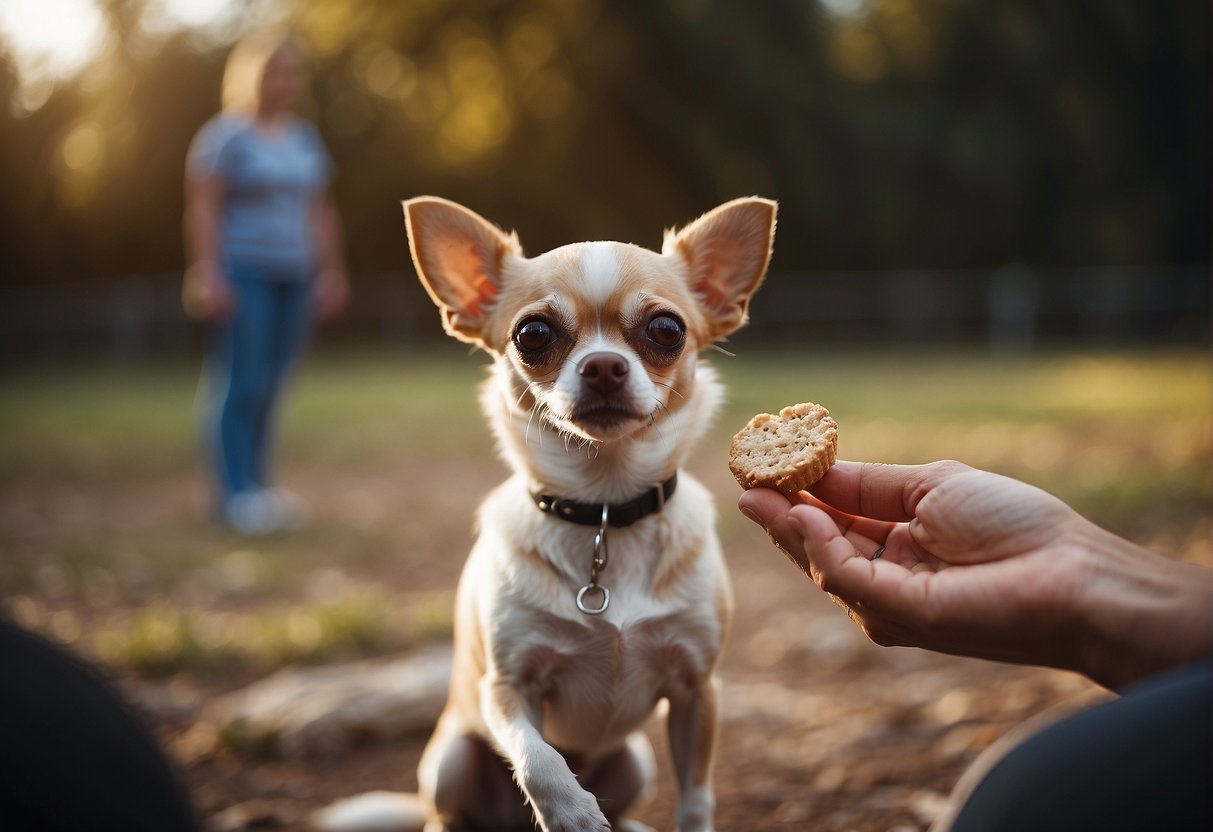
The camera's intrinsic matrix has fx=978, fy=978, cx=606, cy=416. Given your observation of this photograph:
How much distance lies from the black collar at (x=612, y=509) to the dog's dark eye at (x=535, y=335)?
12.7 inches

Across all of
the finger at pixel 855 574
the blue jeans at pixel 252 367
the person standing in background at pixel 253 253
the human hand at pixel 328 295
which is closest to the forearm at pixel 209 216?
the person standing in background at pixel 253 253

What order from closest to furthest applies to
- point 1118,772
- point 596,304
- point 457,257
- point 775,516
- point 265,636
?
point 1118,772
point 775,516
point 596,304
point 457,257
point 265,636

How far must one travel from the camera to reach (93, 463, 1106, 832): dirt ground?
7.97 ft

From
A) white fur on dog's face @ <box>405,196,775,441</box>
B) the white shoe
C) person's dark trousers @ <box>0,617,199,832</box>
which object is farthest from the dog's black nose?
the white shoe

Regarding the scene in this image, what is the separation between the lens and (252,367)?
16.8 feet

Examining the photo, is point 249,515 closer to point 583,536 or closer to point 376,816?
point 376,816

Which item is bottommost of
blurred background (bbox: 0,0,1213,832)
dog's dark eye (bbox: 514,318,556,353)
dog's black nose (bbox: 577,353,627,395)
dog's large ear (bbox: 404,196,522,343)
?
blurred background (bbox: 0,0,1213,832)

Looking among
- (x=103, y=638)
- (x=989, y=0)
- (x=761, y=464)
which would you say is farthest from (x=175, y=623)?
(x=989, y=0)

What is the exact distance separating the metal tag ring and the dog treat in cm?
34

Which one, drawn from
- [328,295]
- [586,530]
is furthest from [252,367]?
[586,530]

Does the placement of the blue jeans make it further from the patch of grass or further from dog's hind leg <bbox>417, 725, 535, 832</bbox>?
dog's hind leg <bbox>417, 725, 535, 832</bbox>

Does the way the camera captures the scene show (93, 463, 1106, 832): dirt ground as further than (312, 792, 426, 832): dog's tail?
Yes

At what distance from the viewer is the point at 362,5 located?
18.3 metres

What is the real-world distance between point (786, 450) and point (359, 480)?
18.6 feet
